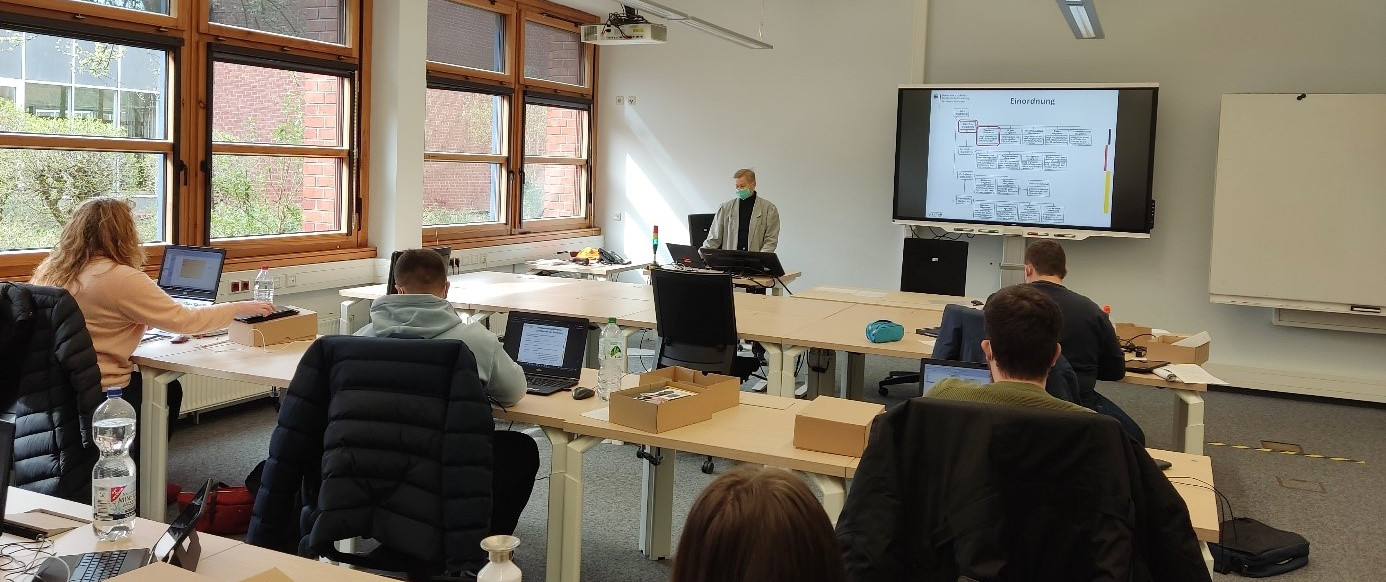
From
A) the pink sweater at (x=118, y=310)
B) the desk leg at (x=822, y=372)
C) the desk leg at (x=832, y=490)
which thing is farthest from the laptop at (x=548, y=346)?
the desk leg at (x=822, y=372)

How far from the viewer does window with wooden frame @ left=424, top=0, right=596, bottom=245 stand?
7988 millimetres

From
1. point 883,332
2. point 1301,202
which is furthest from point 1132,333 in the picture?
point 1301,202

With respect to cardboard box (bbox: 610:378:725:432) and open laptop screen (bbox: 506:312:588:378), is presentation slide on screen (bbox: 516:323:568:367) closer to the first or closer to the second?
open laptop screen (bbox: 506:312:588:378)

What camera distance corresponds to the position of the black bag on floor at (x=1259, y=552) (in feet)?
13.1

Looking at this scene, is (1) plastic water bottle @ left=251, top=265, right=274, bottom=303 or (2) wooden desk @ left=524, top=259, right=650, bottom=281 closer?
(1) plastic water bottle @ left=251, top=265, right=274, bottom=303

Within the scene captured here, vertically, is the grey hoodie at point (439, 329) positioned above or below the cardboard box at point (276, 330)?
above

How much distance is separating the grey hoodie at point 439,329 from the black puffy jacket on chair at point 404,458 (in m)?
0.24

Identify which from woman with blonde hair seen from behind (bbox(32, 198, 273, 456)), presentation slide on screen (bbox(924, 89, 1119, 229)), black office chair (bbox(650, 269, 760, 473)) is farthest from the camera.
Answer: presentation slide on screen (bbox(924, 89, 1119, 229))

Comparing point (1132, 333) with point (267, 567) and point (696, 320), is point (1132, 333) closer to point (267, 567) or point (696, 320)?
point (696, 320)

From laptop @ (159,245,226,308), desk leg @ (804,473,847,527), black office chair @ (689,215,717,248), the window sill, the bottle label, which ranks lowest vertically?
desk leg @ (804,473,847,527)

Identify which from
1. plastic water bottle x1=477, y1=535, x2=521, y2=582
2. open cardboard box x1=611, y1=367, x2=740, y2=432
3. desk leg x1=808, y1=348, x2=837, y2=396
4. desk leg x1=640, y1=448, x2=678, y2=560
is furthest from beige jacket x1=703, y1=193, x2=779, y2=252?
plastic water bottle x1=477, y1=535, x2=521, y2=582

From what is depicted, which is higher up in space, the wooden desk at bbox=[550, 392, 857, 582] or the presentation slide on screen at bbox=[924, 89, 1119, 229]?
the presentation slide on screen at bbox=[924, 89, 1119, 229]

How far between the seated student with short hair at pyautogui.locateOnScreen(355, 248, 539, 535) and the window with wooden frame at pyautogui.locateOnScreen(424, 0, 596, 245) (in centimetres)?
474

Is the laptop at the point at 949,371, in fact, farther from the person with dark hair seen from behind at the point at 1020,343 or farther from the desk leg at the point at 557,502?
the desk leg at the point at 557,502
